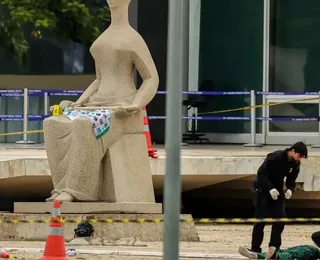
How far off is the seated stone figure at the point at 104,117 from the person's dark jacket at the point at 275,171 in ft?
7.34

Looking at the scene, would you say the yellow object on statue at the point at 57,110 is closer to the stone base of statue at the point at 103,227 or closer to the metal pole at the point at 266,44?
the stone base of statue at the point at 103,227

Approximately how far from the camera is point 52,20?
2892cm

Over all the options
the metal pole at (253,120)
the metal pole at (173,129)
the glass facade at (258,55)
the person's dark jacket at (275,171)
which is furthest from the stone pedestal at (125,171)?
the glass facade at (258,55)

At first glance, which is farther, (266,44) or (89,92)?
(266,44)

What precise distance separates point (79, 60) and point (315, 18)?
821 centimetres

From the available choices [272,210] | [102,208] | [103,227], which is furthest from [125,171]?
[272,210]

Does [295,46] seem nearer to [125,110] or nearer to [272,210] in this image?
[125,110]

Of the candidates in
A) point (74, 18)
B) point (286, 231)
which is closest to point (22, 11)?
point (74, 18)

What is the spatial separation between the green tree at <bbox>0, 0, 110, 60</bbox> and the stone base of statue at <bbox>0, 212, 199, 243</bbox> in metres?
12.4

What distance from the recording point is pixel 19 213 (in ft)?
54.1

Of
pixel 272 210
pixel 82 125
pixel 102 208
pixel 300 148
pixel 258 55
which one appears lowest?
pixel 102 208

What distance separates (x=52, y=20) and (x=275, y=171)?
1511 centimetres

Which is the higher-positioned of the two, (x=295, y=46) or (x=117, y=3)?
(x=117, y=3)

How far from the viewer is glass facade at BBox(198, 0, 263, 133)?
27.2 m
